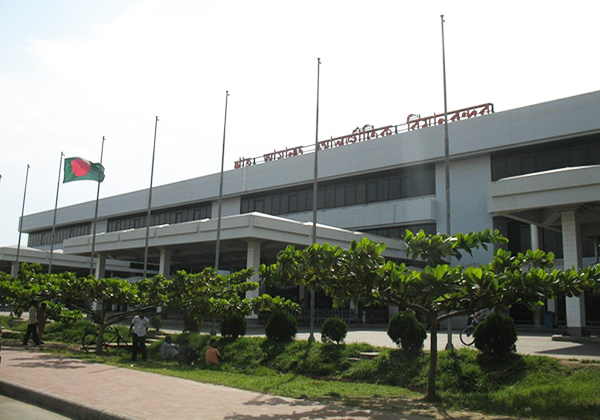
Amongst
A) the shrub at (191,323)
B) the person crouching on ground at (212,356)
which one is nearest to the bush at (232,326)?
the shrub at (191,323)

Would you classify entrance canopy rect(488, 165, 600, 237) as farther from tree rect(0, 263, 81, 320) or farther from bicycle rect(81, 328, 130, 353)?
tree rect(0, 263, 81, 320)

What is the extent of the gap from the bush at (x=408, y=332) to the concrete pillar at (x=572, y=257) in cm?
1104

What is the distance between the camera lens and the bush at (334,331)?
18.8m

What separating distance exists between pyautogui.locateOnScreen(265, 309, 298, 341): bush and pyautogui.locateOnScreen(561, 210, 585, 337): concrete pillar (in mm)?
12351

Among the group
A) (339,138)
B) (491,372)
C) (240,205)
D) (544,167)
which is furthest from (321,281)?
(240,205)

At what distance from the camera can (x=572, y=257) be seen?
24.2 metres

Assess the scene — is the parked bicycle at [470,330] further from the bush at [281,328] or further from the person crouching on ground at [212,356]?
the person crouching on ground at [212,356]

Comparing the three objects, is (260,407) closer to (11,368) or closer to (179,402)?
(179,402)

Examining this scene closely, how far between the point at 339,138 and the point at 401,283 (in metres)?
37.6

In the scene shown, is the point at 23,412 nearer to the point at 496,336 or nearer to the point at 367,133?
the point at 496,336

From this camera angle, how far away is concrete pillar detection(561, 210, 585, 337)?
24.1 metres

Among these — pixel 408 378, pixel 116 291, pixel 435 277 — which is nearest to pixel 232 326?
pixel 116 291

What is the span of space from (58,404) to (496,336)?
10047 mm

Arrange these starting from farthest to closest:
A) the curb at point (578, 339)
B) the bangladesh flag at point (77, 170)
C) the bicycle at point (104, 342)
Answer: the bangladesh flag at point (77, 170), the curb at point (578, 339), the bicycle at point (104, 342)
